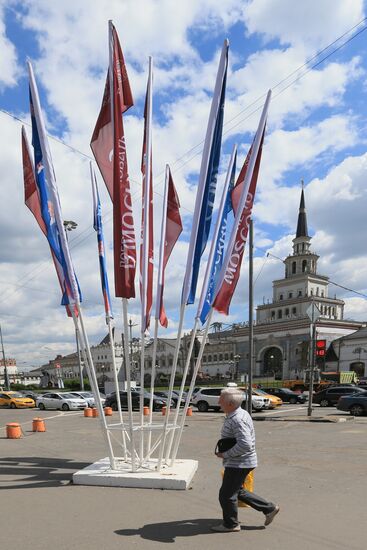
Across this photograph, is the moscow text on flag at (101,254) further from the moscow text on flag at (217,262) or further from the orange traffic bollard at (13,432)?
the orange traffic bollard at (13,432)

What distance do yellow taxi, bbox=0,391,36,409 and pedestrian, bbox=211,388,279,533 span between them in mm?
37555

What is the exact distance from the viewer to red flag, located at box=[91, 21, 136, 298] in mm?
8609

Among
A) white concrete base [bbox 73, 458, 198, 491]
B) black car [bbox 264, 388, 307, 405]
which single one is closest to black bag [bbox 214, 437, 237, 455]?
white concrete base [bbox 73, 458, 198, 491]

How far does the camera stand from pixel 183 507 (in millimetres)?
7246

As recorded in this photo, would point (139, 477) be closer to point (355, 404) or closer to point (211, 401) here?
point (355, 404)

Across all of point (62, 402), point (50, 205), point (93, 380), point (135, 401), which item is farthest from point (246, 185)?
point (62, 402)

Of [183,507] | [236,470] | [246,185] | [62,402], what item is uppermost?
[246,185]

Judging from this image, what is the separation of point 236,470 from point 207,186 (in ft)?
17.0

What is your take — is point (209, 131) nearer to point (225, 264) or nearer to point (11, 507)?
point (225, 264)

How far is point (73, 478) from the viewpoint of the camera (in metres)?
8.77

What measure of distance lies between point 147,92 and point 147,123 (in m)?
0.58

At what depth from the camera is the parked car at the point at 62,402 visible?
3538 centimetres

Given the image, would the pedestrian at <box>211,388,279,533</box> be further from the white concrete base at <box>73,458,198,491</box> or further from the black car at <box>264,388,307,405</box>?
the black car at <box>264,388,307,405</box>

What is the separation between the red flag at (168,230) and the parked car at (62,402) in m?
27.0
